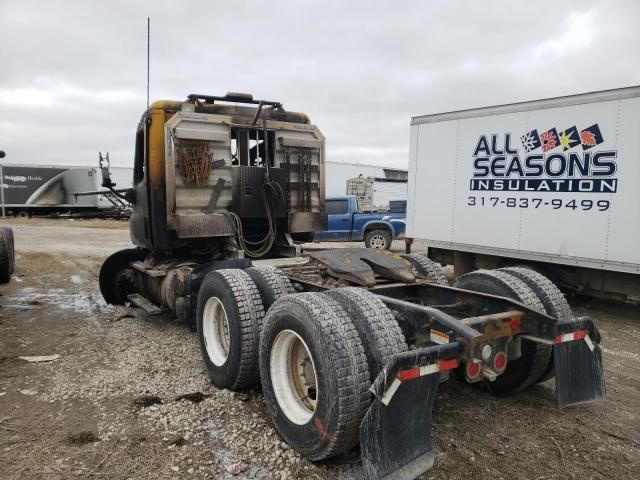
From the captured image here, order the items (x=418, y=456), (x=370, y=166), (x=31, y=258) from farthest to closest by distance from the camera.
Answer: (x=370, y=166) → (x=31, y=258) → (x=418, y=456)

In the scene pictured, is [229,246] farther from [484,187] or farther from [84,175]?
[84,175]

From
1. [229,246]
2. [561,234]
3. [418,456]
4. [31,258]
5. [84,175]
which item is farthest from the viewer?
[84,175]

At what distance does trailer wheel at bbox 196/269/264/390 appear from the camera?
4055mm

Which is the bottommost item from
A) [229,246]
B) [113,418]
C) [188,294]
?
[113,418]

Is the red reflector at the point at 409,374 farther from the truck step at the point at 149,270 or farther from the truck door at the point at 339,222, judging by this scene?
the truck door at the point at 339,222

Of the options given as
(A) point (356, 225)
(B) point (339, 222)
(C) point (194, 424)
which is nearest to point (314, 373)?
(C) point (194, 424)

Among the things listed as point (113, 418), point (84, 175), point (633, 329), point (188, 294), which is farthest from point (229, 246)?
point (84, 175)

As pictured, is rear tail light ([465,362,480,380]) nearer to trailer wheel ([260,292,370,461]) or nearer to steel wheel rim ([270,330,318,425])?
trailer wheel ([260,292,370,461])

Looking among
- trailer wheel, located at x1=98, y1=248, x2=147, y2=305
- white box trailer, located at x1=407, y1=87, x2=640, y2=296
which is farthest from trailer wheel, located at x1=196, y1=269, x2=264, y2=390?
white box trailer, located at x1=407, y1=87, x2=640, y2=296

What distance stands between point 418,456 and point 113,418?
2413 mm

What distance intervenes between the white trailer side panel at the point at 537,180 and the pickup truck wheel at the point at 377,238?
622 centimetres

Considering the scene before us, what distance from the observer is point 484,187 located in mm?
8555

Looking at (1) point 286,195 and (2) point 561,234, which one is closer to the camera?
(1) point 286,195

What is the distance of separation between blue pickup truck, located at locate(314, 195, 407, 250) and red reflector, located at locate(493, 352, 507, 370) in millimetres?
12759
